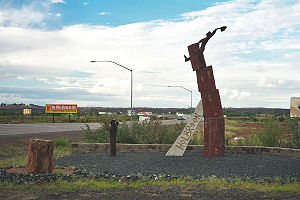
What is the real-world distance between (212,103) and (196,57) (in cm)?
205

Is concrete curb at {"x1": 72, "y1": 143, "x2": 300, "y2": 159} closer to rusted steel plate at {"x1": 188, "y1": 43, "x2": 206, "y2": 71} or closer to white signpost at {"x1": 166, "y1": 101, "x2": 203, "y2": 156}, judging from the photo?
white signpost at {"x1": 166, "y1": 101, "x2": 203, "y2": 156}

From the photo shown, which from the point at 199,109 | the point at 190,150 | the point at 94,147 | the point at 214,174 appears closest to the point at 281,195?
the point at 214,174

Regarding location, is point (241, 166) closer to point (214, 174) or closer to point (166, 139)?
point (214, 174)

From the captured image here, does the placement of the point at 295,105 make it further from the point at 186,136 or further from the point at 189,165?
the point at 189,165

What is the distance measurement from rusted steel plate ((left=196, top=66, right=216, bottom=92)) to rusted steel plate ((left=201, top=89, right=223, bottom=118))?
0.61 feet

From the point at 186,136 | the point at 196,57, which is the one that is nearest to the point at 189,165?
the point at 186,136

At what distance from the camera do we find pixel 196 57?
1495cm

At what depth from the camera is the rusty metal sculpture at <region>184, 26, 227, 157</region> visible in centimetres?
1426

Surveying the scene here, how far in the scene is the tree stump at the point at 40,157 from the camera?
11.2 meters

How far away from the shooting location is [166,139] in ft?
60.3

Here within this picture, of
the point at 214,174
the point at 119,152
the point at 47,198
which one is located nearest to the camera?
the point at 47,198

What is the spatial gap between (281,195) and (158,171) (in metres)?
4.13

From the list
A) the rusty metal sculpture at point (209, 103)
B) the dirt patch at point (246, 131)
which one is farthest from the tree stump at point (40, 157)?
the dirt patch at point (246, 131)

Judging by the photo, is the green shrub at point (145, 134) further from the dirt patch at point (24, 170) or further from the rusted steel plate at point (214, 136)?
the dirt patch at point (24, 170)
